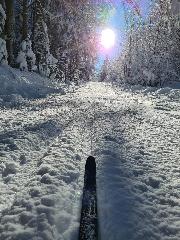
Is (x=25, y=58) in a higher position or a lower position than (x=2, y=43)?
lower

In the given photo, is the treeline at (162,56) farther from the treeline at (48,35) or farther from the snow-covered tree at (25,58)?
the snow-covered tree at (25,58)

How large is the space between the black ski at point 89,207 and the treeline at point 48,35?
12.2 m

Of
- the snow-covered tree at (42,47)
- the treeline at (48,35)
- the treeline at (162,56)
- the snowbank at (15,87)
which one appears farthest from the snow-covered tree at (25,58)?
the treeline at (162,56)

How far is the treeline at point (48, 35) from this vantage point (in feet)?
59.8

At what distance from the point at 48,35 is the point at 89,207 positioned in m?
27.9

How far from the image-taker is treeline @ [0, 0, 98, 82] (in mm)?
18219

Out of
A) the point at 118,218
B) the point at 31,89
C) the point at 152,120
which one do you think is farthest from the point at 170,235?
the point at 31,89

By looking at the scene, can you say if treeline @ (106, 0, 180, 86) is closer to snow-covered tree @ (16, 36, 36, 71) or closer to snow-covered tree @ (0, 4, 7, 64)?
snow-covered tree @ (16, 36, 36, 71)

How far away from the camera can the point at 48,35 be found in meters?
30.5

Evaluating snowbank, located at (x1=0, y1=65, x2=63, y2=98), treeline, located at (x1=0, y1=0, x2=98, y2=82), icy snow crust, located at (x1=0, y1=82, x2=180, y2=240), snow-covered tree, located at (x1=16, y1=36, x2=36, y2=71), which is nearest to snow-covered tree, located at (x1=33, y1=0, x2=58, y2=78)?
treeline, located at (x1=0, y1=0, x2=98, y2=82)

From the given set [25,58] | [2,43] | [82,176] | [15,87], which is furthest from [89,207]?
[25,58]

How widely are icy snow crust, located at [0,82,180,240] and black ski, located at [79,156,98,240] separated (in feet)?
0.20

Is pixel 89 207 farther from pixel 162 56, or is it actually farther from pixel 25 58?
pixel 162 56

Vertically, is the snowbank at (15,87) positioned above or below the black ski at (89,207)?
above
